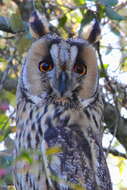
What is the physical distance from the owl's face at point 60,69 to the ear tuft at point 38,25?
126 mm

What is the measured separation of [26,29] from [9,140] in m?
0.78

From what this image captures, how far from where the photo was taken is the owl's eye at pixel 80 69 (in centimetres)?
322

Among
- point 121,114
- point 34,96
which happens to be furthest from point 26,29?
point 121,114

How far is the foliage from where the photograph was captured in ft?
11.4

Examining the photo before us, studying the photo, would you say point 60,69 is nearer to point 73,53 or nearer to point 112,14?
point 73,53

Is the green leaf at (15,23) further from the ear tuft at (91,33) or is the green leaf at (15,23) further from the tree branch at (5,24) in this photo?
the ear tuft at (91,33)

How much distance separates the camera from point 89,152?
3.15 meters

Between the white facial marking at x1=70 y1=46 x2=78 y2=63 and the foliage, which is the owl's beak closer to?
the white facial marking at x1=70 y1=46 x2=78 y2=63

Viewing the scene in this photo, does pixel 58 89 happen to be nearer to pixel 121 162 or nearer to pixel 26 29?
pixel 26 29

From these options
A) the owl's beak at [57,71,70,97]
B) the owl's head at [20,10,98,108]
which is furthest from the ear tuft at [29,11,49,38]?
the owl's beak at [57,71,70,97]

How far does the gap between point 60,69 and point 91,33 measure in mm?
537

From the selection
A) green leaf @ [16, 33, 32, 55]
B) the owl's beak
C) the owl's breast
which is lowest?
the owl's breast

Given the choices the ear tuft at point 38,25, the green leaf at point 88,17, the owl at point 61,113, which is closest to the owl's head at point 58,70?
the owl at point 61,113

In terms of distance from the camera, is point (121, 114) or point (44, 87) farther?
point (121, 114)
